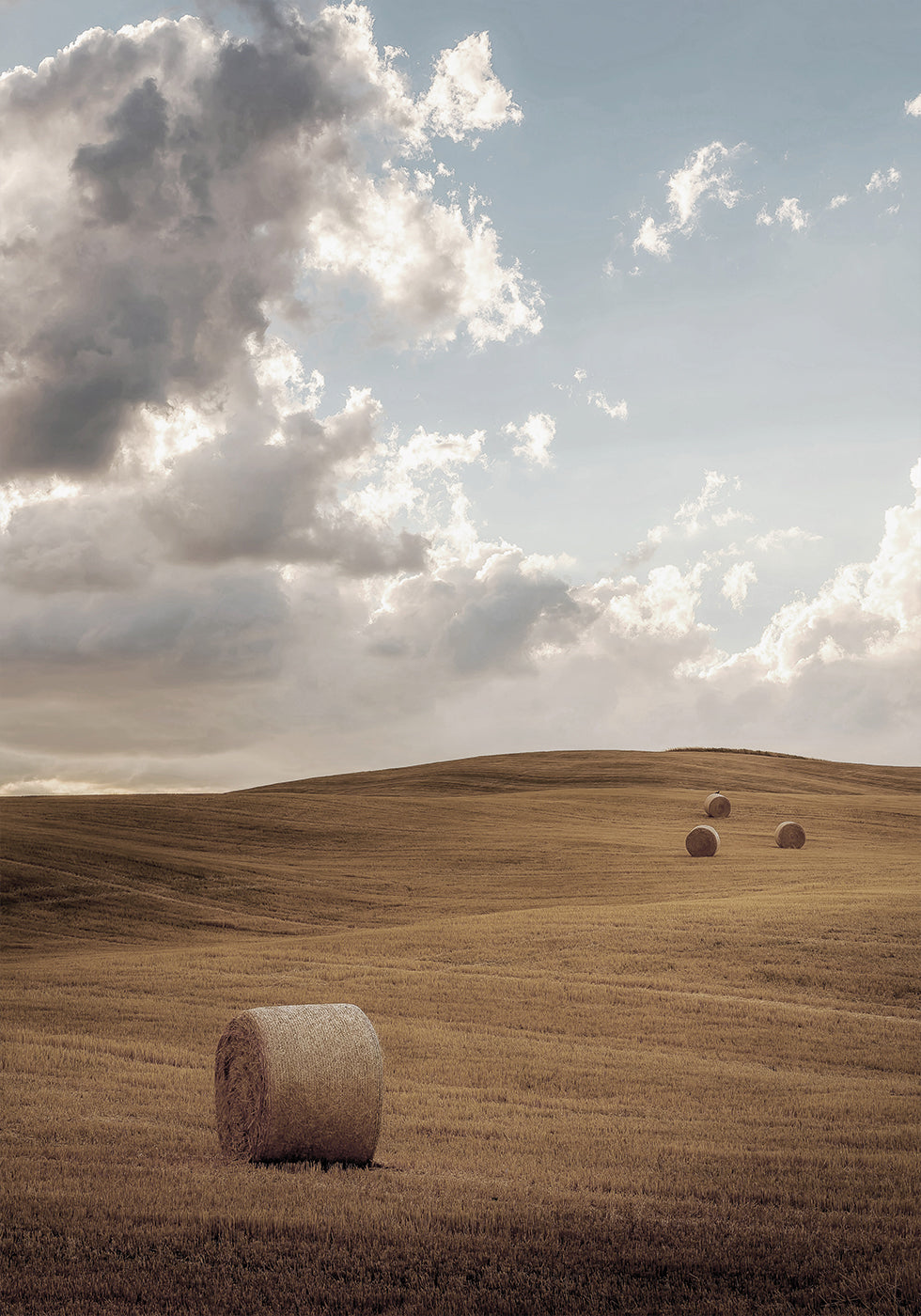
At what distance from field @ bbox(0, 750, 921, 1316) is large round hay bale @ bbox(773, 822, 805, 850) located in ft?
11.8

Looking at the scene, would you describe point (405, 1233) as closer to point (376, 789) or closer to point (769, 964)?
point (769, 964)

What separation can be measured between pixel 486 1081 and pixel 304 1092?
463 centimetres

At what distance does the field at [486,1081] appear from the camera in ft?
25.6

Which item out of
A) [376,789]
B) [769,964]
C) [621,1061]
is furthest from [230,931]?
[376,789]

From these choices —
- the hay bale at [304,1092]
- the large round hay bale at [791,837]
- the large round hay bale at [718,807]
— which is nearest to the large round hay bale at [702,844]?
the large round hay bale at [791,837]

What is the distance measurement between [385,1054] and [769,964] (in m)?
11.1

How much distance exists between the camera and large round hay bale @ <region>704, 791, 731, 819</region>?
60.3m

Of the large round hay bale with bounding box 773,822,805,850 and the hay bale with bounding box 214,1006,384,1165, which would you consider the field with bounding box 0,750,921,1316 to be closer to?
the hay bale with bounding box 214,1006,384,1165

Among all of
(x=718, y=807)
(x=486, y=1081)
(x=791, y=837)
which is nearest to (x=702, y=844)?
(x=791, y=837)

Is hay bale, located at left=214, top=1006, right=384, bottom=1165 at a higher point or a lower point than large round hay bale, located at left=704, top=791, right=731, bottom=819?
lower

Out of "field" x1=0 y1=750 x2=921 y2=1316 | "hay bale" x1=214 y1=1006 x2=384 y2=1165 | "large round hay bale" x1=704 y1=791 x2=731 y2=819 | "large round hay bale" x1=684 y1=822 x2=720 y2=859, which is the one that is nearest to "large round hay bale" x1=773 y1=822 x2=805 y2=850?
"field" x1=0 y1=750 x2=921 y2=1316

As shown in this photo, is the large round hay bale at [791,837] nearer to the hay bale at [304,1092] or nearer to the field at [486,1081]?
the field at [486,1081]

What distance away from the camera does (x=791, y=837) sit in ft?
165

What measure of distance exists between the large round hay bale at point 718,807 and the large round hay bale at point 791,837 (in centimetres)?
970
